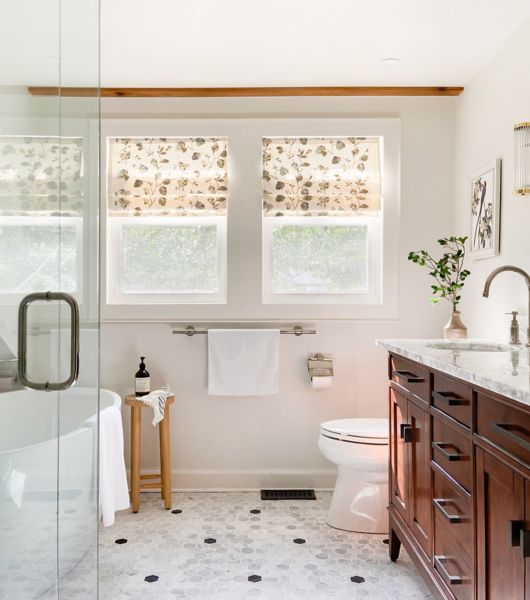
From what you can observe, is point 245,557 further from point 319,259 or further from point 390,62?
point 390,62

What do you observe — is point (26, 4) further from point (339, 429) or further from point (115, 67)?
point (339, 429)

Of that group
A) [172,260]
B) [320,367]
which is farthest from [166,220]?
[320,367]

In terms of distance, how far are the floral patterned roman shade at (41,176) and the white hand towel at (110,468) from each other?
47.7 inches

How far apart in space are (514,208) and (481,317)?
63cm

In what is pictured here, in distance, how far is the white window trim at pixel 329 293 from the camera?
3275 mm

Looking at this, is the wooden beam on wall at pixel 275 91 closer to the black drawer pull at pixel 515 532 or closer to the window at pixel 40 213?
the window at pixel 40 213

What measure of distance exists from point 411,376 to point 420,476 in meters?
0.34

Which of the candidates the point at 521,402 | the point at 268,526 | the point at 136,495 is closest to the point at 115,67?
the point at 136,495

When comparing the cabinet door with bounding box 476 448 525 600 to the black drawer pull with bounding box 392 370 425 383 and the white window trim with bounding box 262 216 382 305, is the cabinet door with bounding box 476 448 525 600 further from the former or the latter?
the white window trim with bounding box 262 216 382 305

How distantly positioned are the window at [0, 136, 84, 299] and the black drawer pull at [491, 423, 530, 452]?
1116mm

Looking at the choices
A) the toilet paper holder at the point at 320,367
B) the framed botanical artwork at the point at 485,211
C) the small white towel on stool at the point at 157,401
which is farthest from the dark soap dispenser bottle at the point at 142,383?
the framed botanical artwork at the point at 485,211

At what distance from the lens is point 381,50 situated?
2711 mm

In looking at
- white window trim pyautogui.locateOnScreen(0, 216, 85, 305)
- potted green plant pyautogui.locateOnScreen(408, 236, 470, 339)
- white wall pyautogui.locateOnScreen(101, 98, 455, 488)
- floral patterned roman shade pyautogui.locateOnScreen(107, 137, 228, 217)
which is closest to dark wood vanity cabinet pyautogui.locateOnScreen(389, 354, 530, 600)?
potted green plant pyautogui.locateOnScreen(408, 236, 470, 339)

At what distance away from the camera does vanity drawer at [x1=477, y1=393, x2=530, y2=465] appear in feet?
3.85
